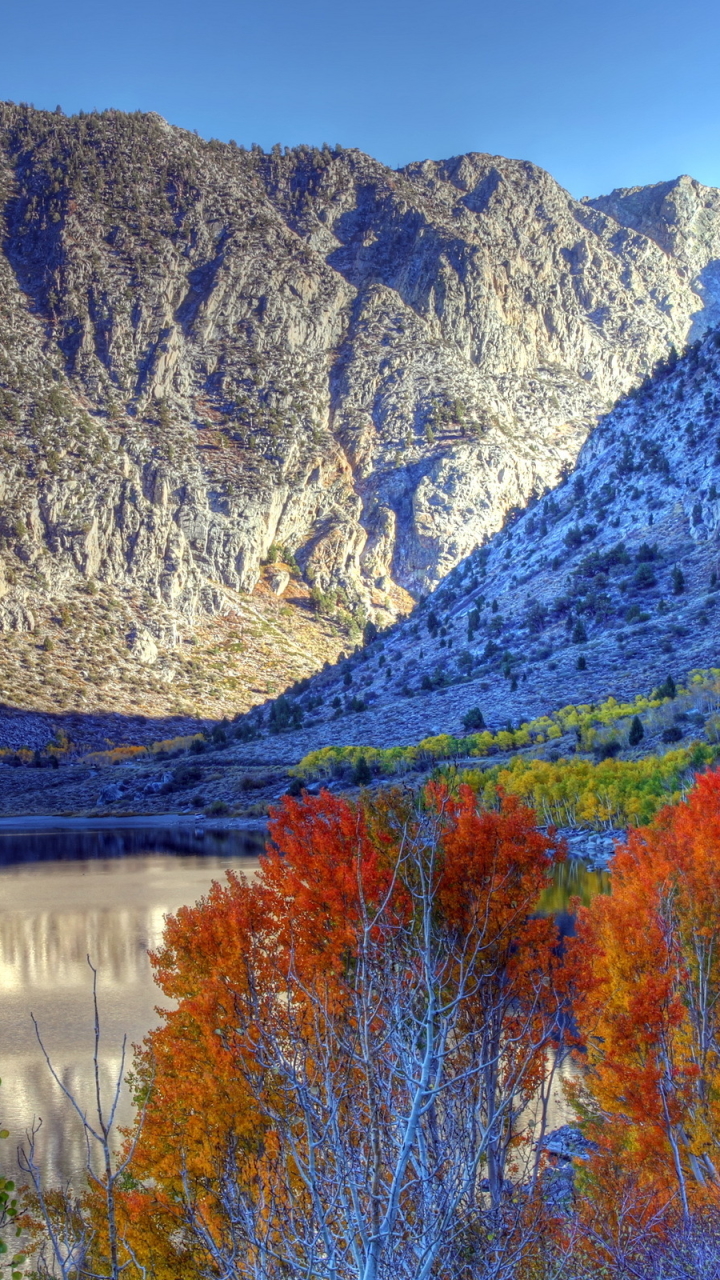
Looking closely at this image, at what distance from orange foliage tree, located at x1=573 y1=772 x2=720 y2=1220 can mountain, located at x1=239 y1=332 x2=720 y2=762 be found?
52.4m

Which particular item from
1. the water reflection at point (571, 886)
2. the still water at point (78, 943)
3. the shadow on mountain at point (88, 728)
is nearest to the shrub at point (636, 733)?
the water reflection at point (571, 886)

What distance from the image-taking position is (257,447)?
7239 inches

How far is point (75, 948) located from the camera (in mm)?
Answer: 38281

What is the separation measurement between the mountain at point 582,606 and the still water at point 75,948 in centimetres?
2460

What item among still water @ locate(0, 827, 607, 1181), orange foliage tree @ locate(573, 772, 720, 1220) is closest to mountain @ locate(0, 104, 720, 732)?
still water @ locate(0, 827, 607, 1181)

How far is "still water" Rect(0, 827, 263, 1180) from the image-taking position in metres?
23.5

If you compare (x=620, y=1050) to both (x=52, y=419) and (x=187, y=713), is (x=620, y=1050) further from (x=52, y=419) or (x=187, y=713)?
(x=52, y=419)

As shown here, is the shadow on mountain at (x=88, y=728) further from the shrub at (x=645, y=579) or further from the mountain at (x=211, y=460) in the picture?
the shrub at (x=645, y=579)

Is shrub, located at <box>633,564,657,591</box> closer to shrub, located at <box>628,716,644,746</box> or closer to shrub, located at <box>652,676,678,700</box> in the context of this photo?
shrub, located at <box>652,676,678,700</box>

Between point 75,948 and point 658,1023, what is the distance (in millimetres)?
27022

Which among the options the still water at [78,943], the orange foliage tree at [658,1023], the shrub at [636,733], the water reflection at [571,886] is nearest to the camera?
the orange foliage tree at [658,1023]

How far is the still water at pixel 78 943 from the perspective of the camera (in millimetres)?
23500

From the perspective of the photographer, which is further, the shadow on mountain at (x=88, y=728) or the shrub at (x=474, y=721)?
the shadow on mountain at (x=88, y=728)

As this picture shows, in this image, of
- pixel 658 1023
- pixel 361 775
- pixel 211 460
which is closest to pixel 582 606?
pixel 361 775
